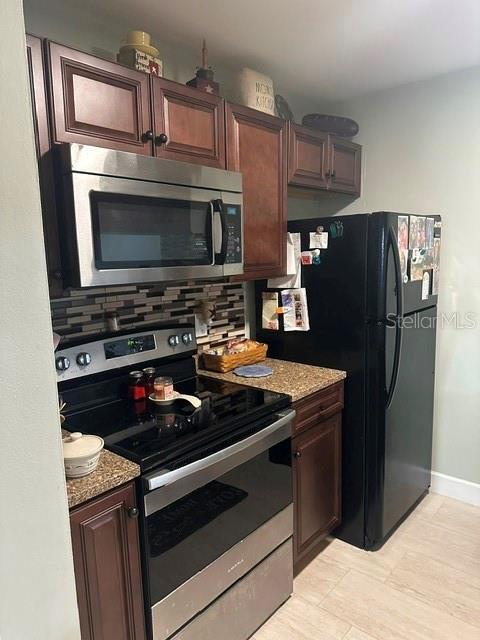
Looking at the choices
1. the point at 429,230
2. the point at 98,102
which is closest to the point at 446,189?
the point at 429,230

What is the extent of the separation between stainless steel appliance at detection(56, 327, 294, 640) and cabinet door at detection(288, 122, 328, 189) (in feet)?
3.36

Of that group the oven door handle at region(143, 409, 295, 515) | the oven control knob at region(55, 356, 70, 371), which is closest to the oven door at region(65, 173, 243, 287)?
the oven control knob at region(55, 356, 70, 371)

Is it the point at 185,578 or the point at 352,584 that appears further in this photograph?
the point at 352,584

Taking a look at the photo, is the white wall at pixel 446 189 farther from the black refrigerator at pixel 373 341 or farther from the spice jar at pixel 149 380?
the spice jar at pixel 149 380

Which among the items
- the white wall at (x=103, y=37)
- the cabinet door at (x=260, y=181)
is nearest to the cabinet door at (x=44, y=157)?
the white wall at (x=103, y=37)

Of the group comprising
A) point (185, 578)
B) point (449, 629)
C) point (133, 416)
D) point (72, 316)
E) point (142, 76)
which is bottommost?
point (449, 629)

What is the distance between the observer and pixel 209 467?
4.91ft

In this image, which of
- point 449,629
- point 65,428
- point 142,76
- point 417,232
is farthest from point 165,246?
point 449,629

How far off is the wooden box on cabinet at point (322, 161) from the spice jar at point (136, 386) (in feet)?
3.98

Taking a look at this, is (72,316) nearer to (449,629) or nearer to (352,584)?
(352,584)

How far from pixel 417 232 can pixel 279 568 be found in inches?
66.8

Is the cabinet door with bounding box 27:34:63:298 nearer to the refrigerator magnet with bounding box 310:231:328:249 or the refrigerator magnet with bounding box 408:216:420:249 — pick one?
the refrigerator magnet with bounding box 310:231:328:249

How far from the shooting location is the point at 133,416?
1.67 meters

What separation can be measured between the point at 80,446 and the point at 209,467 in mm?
441
